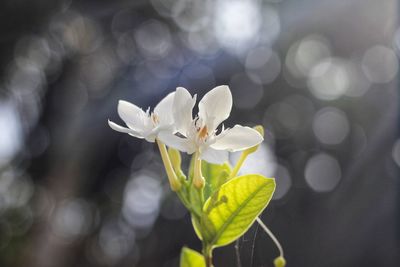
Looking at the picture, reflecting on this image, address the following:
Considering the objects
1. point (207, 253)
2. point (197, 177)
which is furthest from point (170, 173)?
point (207, 253)

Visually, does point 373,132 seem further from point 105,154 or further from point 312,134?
point 105,154

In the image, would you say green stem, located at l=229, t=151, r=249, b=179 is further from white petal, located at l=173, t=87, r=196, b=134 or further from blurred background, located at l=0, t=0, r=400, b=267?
blurred background, located at l=0, t=0, r=400, b=267

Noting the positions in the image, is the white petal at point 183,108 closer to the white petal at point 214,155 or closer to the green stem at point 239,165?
the white petal at point 214,155

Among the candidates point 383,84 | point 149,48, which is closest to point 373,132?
point 383,84

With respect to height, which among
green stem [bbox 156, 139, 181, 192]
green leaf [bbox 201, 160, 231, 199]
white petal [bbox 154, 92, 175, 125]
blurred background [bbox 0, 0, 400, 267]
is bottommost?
blurred background [bbox 0, 0, 400, 267]

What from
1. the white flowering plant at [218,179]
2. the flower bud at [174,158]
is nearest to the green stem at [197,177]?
the white flowering plant at [218,179]

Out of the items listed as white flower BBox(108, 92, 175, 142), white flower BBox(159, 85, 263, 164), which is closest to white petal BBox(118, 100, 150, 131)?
white flower BBox(108, 92, 175, 142)
